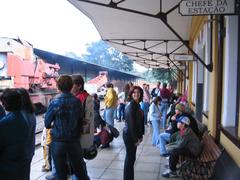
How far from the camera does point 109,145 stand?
877cm

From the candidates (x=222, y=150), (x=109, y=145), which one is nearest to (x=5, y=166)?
(x=222, y=150)

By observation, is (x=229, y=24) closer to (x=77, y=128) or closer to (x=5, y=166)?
(x=77, y=128)

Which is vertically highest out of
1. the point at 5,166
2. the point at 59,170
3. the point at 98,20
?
the point at 98,20

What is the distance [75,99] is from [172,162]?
7.89 feet

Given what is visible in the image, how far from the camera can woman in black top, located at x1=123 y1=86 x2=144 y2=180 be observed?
15.9ft

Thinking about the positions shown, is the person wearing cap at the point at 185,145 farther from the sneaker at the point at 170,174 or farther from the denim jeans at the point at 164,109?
the denim jeans at the point at 164,109

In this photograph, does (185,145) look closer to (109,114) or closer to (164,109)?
(109,114)

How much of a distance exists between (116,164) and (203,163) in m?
2.29

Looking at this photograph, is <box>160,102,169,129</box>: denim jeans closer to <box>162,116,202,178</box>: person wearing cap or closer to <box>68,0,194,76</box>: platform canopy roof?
<box>68,0,194,76</box>: platform canopy roof

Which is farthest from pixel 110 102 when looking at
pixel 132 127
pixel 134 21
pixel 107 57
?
pixel 107 57

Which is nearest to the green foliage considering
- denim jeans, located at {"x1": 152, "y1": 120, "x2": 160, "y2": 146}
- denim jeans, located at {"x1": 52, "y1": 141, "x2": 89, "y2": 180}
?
denim jeans, located at {"x1": 152, "y1": 120, "x2": 160, "y2": 146}

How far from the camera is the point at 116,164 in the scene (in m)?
6.79

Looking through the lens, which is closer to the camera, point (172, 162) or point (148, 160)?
point (172, 162)

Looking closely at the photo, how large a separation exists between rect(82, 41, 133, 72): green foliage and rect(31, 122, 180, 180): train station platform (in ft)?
286
